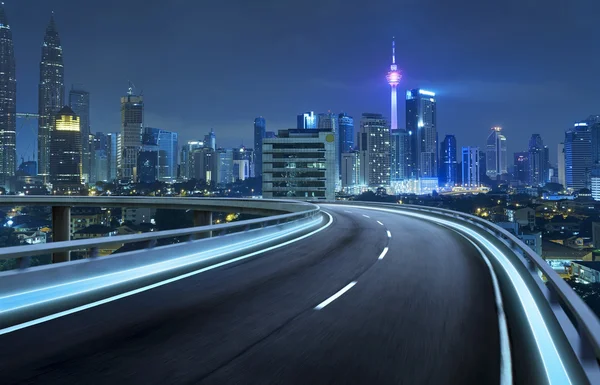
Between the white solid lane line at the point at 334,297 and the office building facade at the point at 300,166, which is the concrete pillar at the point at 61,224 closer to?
the white solid lane line at the point at 334,297

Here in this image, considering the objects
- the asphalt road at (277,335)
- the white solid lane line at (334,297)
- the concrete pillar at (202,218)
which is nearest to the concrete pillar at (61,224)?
the concrete pillar at (202,218)

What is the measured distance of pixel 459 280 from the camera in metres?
9.99

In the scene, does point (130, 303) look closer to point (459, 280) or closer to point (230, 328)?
point (230, 328)

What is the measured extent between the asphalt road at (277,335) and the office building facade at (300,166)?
131105 millimetres

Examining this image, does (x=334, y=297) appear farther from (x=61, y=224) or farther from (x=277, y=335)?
(x=61, y=224)

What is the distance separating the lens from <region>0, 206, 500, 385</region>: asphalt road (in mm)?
4711

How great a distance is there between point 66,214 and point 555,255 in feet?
233

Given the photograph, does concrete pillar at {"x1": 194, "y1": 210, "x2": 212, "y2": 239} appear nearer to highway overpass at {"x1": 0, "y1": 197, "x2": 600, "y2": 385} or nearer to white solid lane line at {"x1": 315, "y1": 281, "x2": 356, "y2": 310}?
highway overpass at {"x1": 0, "y1": 197, "x2": 600, "y2": 385}

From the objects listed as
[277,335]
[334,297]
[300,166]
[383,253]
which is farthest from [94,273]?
[300,166]

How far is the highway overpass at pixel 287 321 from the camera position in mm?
4750

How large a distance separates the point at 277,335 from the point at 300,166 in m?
137

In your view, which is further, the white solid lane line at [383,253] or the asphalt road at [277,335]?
the white solid lane line at [383,253]

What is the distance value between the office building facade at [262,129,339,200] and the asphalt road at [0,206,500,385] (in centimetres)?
13110

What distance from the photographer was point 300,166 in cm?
14300
